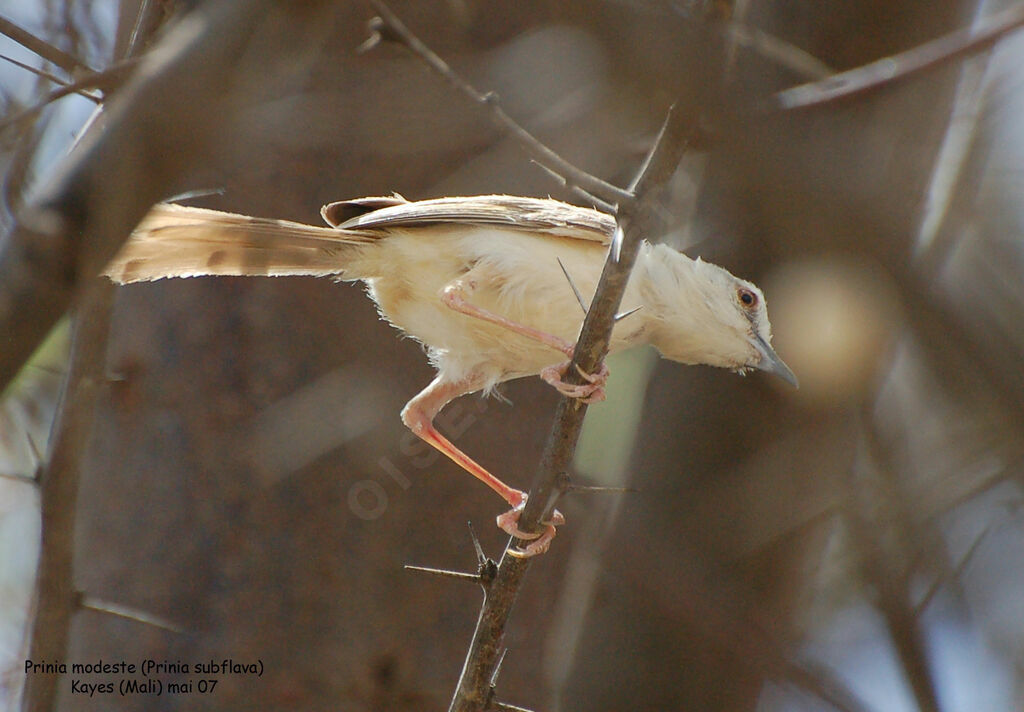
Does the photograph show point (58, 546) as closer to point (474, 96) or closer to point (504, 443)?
point (474, 96)

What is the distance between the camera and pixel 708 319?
4.15 metres

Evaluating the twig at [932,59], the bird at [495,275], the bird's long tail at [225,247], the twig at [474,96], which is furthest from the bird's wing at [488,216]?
the twig at [932,59]

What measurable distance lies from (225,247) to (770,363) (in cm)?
235

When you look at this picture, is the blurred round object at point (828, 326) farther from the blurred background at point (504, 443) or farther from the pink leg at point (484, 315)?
the pink leg at point (484, 315)

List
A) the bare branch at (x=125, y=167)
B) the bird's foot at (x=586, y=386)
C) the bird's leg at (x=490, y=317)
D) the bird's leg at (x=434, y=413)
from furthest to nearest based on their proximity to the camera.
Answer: the bird's leg at (x=434, y=413) → the bird's leg at (x=490, y=317) → the bird's foot at (x=586, y=386) → the bare branch at (x=125, y=167)

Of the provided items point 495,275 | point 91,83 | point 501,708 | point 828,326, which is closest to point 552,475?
point 501,708

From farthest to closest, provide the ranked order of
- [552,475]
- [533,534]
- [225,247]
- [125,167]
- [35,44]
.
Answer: [225,247] → [533,534] → [552,475] → [35,44] → [125,167]

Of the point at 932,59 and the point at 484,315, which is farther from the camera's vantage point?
the point at 484,315

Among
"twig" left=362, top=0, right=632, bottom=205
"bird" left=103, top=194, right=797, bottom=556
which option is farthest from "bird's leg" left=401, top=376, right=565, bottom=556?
"twig" left=362, top=0, right=632, bottom=205

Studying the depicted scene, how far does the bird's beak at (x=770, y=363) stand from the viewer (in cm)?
414

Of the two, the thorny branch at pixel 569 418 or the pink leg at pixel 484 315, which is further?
the pink leg at pixel 484 315

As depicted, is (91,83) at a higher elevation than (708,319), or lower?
lower

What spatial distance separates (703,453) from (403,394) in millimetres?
1614

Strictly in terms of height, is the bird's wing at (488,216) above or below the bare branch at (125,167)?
above
